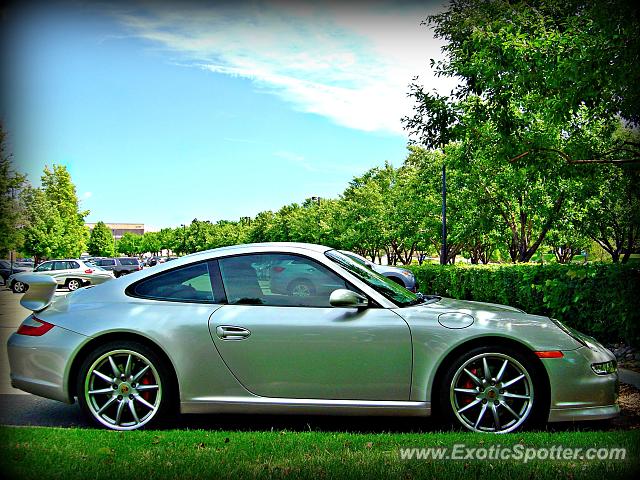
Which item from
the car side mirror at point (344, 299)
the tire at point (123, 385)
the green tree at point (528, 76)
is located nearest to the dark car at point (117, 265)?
the green tree at point (528, 76)

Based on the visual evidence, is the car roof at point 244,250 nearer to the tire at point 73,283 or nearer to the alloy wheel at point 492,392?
the alloy wheel at point 492,392

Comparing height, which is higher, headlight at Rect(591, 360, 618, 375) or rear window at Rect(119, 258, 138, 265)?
headlight at Rect(591, 360, 618, 375)

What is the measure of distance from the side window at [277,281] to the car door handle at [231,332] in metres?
0.25

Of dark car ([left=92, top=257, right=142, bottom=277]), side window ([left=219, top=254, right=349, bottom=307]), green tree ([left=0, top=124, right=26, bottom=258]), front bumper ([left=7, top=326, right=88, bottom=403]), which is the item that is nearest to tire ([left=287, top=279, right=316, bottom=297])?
side window ([left=219, top=254, right=349, bottom=307])

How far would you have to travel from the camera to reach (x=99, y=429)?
4699mm

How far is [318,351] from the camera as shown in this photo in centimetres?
459

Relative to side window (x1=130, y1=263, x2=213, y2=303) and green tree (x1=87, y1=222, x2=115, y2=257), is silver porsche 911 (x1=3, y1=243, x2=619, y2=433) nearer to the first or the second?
side window (x1=130, y1=263, x2=213, y2=303)

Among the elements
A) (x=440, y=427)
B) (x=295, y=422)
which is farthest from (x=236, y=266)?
(x=440, y=427)

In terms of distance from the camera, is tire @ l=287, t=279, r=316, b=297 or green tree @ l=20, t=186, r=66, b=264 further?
green tree @ l=20, t=186, r=66, b=264

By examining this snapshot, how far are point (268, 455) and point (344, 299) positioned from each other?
129 centimetres

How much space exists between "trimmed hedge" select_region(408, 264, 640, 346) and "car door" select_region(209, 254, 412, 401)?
112 inches

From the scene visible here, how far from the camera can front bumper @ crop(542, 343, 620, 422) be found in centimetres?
455

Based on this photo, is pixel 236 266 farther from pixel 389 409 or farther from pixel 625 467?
pixel 625 467

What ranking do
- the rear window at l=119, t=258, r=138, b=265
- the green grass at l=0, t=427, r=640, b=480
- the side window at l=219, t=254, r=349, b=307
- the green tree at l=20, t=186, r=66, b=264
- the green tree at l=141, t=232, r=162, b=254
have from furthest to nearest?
the green tree at l=141, t=232, r=162, b=254 < the rear window at l=119, t=258, r=138, b=265 < the green tree at l=20, t=186, r=66, b=264 < the side window at l=219, t=254, r=349, b=307 < the green grass at l=0, t=427, r=640, b=480
